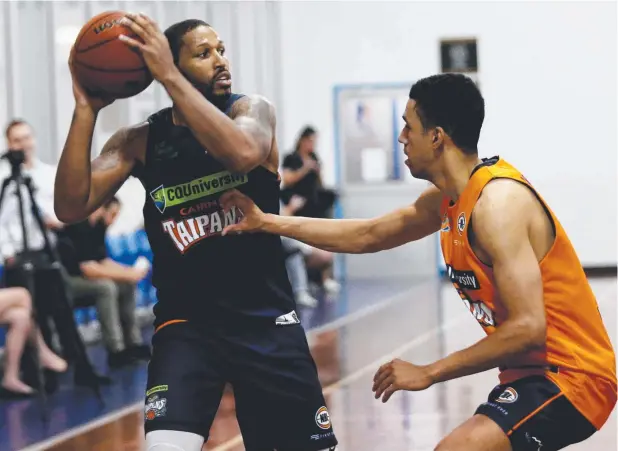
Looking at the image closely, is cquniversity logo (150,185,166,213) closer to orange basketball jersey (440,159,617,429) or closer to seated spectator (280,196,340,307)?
orange basketball jersey (440,159,617,429)

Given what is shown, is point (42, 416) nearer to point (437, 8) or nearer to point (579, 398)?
point (579, 398)

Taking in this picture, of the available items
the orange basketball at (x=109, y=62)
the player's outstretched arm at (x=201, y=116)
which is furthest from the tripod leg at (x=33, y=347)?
the player's outstretched arm at (x=201, y=116)

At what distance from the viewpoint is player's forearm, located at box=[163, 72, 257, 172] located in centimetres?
274

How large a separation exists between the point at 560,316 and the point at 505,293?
0.81 feet

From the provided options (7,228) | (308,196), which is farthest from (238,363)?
→ (308,196)

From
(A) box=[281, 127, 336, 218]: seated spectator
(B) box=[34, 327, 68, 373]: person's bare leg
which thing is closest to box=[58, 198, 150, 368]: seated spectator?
(B) box=[34, 327, 68, 373]: person's bare leg

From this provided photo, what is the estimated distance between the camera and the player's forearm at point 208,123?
8.98ft

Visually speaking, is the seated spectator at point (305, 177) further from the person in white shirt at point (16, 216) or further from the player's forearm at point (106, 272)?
the person in white shirt at point (16, 216)

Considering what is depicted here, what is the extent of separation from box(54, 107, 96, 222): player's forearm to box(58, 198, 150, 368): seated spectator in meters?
4.77

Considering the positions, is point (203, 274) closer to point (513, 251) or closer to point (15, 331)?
point (513, 251)

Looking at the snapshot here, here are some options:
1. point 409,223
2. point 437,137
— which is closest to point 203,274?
point 409,223

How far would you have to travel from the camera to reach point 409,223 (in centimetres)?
331

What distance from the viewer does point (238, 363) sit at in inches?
124

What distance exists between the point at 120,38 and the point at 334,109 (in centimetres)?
1210
